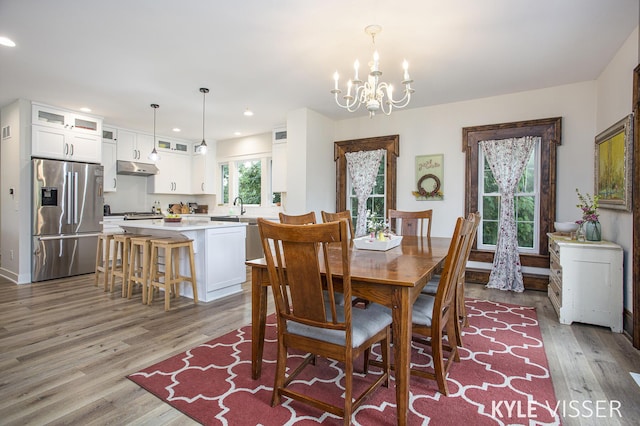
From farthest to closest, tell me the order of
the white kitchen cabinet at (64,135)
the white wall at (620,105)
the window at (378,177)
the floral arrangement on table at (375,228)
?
the window at (378,177) < the white kitchen cabinet at (64,135) < the white wall at (620,105) < the floral arrangement on table at (375,228)

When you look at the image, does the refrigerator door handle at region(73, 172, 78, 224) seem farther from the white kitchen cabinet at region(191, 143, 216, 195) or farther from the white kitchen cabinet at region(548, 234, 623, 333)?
the white kitchen cabinet at region(548, 234, 623, 333)

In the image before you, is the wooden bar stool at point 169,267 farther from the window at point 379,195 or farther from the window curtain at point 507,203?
the window curtain at point 507,203

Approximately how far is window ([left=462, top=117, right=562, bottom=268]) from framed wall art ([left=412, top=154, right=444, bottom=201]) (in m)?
0.36

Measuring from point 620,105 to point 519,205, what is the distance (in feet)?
5.35

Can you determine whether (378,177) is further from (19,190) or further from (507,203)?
(19,190)

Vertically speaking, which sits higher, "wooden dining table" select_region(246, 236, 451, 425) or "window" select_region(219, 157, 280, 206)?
"window" select_region(219, 157, 280, 206)

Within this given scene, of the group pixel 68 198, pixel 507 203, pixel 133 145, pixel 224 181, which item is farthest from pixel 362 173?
pixel 68 198

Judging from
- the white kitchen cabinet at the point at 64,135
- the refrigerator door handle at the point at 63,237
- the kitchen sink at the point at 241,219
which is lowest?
the refrigerator door handle at the point at 63,237

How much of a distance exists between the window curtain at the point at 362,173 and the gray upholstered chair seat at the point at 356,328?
3.64 m

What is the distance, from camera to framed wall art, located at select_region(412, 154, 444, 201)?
4.92 meters

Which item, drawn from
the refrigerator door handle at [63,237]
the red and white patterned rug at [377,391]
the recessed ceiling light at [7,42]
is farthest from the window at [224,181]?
the red and white patterned rug at [377,391]

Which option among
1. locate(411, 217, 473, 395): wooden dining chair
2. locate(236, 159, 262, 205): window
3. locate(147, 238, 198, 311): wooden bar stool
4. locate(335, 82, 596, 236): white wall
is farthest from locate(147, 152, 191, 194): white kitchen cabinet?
locate(411, 217, 473, 395): wooden dining chair

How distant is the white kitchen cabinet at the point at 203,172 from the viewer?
24.0ft

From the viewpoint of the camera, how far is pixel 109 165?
6062mm
